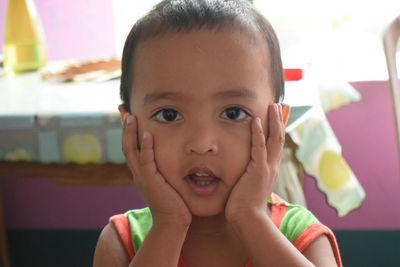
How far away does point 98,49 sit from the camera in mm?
2303

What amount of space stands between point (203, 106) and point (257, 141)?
10 cm

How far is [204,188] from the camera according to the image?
83cm

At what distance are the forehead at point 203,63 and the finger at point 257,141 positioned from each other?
5 cm

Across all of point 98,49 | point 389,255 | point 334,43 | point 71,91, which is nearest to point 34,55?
point 71,91

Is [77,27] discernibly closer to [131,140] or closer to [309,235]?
[131,140]

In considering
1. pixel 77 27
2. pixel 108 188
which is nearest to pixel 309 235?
pixel 108 188

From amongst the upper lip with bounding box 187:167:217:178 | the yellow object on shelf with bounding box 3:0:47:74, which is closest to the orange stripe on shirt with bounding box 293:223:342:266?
the upper lip with bounding box 187:167:217:178

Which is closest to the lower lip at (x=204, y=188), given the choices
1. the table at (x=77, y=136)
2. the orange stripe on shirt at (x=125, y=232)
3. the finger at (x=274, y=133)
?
the finger at (x=274, y=133)

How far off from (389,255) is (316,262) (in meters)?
1.45

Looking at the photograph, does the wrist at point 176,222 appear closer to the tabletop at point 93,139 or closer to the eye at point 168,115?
the eye at point 168,115

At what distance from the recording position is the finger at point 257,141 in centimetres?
83

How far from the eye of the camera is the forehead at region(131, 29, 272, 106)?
81cm

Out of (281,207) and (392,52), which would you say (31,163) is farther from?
(392,52)

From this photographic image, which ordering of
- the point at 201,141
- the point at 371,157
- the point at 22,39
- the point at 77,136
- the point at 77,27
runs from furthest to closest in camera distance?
the point at 77,27
the point at 371,157
the point at 22,39
the point at 77,136
the point at 201,141
